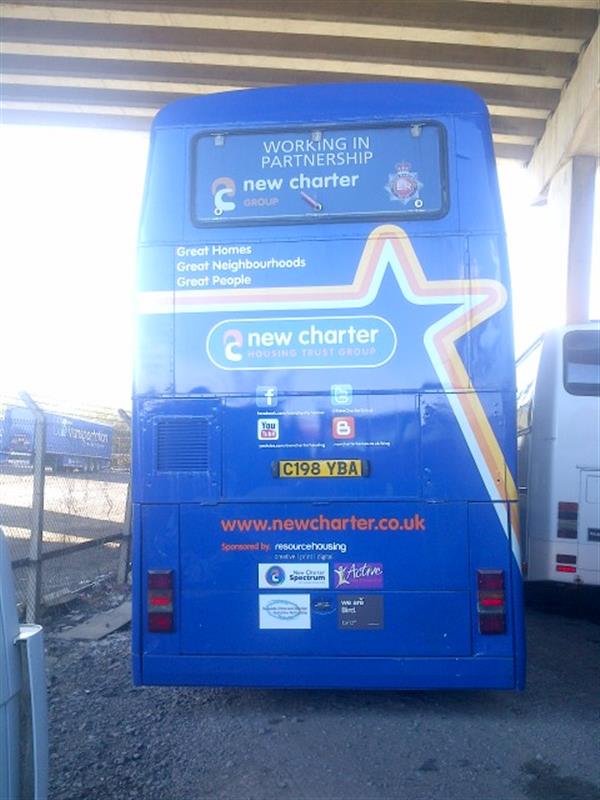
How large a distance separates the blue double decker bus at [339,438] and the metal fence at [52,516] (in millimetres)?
3299

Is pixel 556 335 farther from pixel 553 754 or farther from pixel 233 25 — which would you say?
pixel 233 25

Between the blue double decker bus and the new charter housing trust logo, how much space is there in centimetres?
13

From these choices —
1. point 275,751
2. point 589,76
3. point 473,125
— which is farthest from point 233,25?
point 275,751

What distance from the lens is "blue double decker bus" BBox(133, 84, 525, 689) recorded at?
234 inches

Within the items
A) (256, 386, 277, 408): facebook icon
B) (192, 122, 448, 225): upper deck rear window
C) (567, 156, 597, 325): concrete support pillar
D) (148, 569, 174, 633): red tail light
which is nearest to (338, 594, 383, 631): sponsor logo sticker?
(148, 569, 174, 633): red tail light

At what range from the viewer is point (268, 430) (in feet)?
19.9

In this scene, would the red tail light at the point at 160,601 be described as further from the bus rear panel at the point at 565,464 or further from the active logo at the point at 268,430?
the bus rear panel at the point at 565,464

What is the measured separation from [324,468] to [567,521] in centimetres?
308

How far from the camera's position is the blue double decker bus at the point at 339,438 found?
595 cm

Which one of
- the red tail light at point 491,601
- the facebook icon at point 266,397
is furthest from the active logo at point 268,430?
the red tail light at point 491,601

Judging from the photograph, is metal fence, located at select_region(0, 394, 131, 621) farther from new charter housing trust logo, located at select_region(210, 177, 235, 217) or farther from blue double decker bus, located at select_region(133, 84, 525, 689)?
new charter housing trust logo, located at select_region(210, 177, 235, 217)

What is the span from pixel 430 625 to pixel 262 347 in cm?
207

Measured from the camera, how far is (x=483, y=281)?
598 centimetres

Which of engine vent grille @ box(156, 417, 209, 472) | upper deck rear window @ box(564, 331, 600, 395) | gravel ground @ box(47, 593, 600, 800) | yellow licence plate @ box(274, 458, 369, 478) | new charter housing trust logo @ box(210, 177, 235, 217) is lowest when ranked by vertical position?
gravel ground @ box(47, 593, 600, 800)
